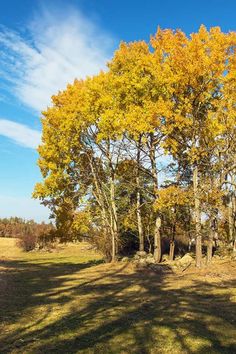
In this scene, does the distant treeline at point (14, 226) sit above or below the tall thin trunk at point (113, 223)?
above

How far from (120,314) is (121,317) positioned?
1.17ft

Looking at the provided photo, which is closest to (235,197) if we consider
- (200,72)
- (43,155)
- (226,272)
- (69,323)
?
(226,272)

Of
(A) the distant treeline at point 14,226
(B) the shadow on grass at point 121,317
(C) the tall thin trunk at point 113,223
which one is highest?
(A) the distant treeline at point 14,226

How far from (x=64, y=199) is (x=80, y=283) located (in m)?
9.44

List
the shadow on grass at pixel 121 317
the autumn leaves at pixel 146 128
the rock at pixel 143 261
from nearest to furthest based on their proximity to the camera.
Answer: the shadow on grass at pixel 121 317 < the autumn leaves at pixel 146 128 < the rock at pixel 143 261

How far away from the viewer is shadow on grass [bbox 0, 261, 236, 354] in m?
7.08

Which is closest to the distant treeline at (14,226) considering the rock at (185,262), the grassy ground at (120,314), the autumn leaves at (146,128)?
the autumn leaves at (146,128)

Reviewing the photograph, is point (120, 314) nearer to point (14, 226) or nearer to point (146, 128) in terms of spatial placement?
point (146, 128)

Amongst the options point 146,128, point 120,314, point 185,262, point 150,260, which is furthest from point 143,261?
point 120,314

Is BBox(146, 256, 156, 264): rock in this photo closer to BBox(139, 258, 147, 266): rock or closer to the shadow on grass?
BBox(139, 258, 147, 266): rock

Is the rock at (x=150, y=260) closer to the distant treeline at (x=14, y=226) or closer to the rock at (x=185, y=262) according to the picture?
the rock at (x=185, y=262)

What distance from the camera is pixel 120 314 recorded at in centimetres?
963

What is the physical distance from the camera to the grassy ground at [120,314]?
23.4ft

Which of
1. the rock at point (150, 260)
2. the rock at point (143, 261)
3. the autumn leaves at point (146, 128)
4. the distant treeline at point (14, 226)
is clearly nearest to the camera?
the autumn leaves at point (146, 128)
